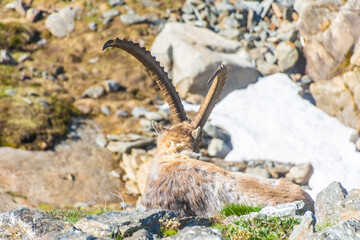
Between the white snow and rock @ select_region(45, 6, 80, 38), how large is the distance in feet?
27.8

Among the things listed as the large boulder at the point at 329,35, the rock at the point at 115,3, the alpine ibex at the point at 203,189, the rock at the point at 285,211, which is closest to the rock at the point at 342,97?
the large boulder at the point at 329,35

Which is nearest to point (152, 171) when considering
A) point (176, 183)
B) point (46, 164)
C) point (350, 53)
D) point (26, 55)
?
point (176, 183)

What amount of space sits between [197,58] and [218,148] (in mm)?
4631

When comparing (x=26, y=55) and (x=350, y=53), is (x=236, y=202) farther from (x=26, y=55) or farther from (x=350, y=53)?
(x=26, y=55)

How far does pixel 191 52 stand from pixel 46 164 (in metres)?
7.92

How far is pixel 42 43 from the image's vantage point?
23844 millimetres

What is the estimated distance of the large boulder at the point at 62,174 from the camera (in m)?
15.4

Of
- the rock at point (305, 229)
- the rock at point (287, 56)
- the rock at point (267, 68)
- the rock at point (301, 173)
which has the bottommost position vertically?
the rock at point (301, 173)

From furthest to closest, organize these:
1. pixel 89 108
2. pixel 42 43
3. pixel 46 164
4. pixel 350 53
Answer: pixel 42 43
pixel 89 108
pixel 350 53
pixel 46 164

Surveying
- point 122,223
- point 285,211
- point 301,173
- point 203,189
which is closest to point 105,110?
point 301,173

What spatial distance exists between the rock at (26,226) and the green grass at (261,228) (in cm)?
185

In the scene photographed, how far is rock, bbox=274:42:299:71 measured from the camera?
2130 centimetres

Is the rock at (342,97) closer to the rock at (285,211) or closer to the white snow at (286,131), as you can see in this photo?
the white snow at (286,131)

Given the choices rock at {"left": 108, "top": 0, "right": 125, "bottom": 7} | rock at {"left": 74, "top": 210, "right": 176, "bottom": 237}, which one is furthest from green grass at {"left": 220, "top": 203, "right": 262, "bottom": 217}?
rock at {"left": 108, "top": 0, "right": 125, "bottom": 7}
